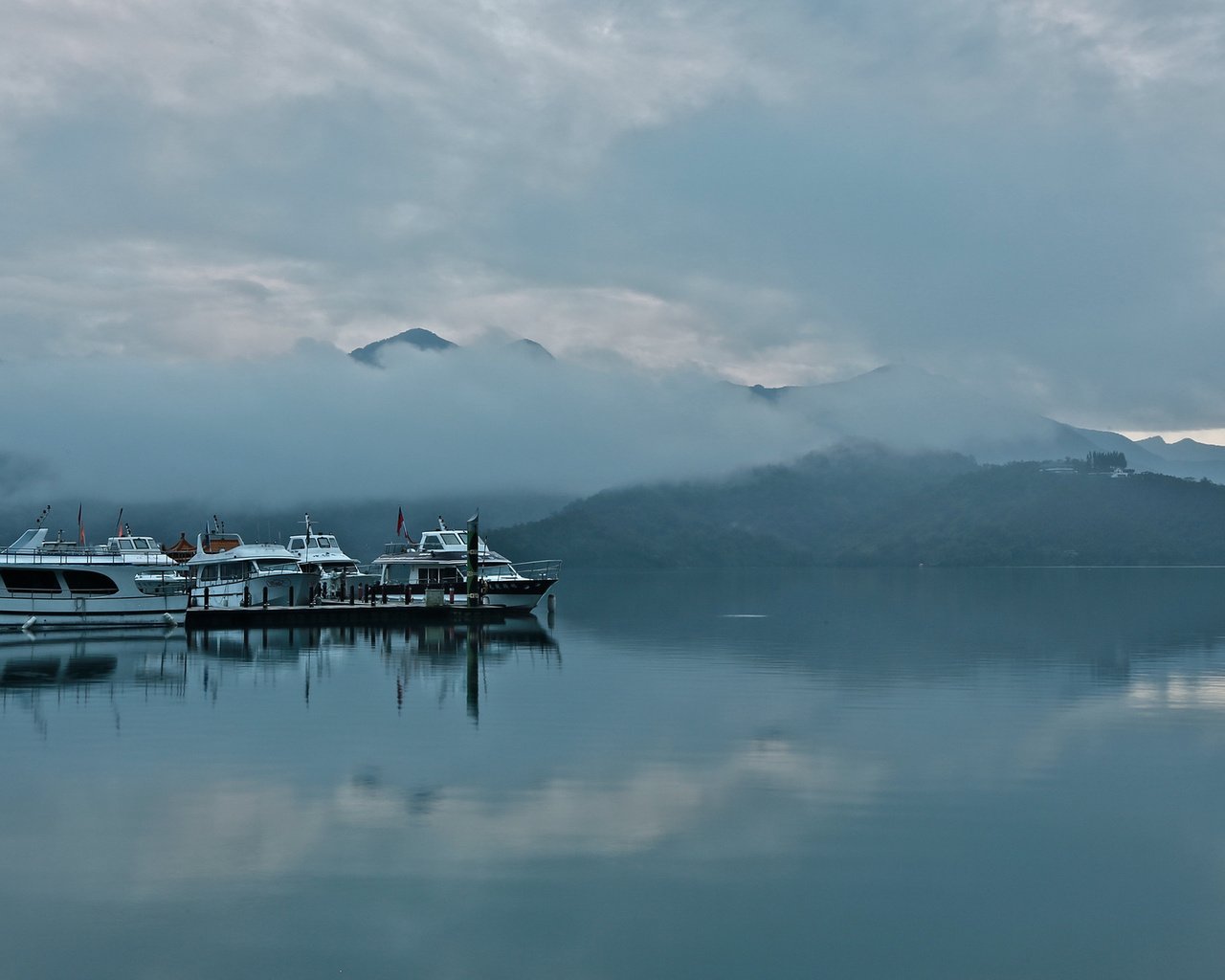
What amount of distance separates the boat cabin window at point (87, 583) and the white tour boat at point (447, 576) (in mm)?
18804

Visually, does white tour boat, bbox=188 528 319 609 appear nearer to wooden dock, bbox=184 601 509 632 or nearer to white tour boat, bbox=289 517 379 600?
white tour boat, bbox=289 517 379 600

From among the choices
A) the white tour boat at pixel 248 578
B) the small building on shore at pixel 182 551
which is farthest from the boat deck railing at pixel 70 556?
the small building on shore at pixel 182 551

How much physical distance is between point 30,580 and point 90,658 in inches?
638

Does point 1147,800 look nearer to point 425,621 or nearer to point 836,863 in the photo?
point 836,863

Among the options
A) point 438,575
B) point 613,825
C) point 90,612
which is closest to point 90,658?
point 90,612

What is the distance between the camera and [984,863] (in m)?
22.7

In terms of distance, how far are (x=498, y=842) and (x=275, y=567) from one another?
66896 millimetres

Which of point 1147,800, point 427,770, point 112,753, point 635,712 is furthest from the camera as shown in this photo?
point 635,712

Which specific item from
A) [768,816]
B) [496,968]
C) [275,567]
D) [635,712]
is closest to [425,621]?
[275,567]

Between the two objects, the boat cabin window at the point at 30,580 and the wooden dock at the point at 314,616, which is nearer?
the boat cabin window at the point at 30,580

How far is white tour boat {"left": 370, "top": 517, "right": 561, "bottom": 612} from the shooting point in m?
87.2

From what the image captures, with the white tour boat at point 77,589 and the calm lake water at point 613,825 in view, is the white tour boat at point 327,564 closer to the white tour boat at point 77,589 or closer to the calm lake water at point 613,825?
the white tour boat at point 77,589

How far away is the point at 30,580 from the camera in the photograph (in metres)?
73.0

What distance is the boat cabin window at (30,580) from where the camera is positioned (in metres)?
72.4
